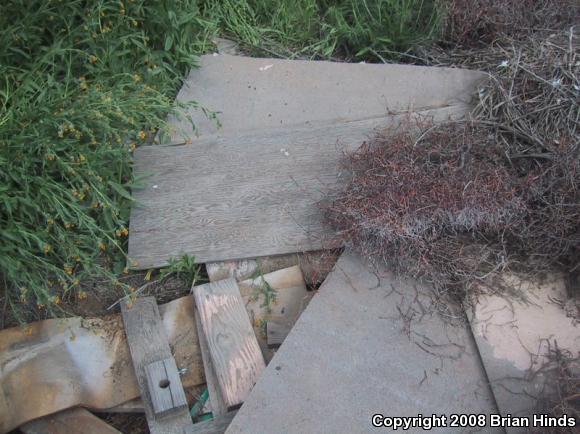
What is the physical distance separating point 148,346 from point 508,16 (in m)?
2.87

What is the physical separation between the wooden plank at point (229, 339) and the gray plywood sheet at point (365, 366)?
17cm

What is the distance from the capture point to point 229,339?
2598 mm

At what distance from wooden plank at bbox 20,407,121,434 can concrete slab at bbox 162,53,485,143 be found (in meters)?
1.54

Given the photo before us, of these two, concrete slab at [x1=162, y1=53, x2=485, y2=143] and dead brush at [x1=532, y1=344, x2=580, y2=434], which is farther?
concrete slab at [x1=162, y1=53, x2=485, y2=143]

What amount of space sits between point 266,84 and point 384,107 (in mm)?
737

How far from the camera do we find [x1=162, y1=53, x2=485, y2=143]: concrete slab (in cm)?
322

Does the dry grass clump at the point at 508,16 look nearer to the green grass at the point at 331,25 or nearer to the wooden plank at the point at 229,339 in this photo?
the green grass at the point at 331,25

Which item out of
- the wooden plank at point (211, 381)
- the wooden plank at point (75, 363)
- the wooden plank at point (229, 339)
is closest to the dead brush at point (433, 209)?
the wooden plank at point (229, 339)

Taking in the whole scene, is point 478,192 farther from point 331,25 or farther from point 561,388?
point 331,25

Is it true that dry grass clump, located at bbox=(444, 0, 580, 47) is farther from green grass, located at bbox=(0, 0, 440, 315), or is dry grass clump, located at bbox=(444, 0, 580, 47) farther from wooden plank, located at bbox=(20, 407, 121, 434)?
wooden plank, located at bbox=(20, 407, 121, 434)

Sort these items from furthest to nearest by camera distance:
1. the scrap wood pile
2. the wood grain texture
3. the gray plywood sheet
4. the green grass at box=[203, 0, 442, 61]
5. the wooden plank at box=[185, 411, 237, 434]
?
the green grass at box=[203, 0, 442, 61] → the wood grain texture → the scrap wood pile → the wooden plank at box=[185, 411, 237, 434] → the gray plywood sheet

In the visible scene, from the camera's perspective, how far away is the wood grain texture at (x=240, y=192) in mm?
2877

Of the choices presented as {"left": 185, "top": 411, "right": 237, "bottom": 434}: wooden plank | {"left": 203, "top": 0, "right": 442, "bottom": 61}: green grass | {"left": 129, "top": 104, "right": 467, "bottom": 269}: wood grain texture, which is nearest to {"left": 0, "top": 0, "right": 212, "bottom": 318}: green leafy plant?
{"left": 129, "top": 104, "right": 467, "bottom": 269}: wood grain texture

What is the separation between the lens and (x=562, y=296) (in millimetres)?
2516
